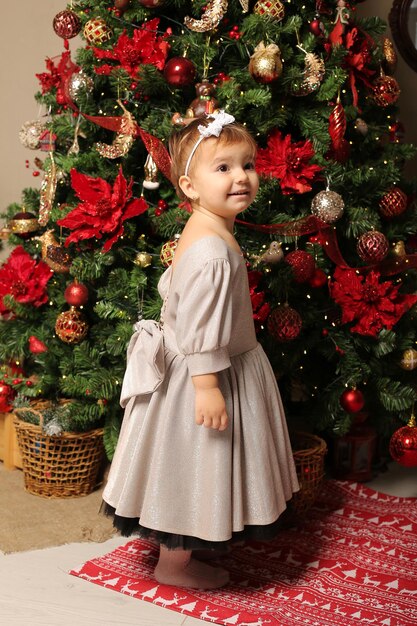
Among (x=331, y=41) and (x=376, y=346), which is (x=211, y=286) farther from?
(x=331, y=41)

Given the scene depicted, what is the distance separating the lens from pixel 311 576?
2.13 m

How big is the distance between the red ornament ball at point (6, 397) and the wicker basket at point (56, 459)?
11cm

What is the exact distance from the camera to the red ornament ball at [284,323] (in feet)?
7.61

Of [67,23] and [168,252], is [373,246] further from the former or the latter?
[67,23]

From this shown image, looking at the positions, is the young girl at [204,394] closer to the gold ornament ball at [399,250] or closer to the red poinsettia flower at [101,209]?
the red poinsettia flower at [101,209]

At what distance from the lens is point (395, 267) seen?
2.55 meters

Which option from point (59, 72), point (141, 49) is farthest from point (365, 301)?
point (59, 72)

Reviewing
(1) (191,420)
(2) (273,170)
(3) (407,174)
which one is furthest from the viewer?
(3) (407,174)

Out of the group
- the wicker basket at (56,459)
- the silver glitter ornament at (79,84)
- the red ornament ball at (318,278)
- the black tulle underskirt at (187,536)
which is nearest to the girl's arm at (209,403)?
the black tulle underskirt at (187,536)

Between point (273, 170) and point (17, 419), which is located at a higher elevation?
point (273, 170)

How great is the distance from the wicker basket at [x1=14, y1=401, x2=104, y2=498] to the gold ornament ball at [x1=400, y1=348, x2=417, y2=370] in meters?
0.99

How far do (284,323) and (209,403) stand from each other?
0.58 metres

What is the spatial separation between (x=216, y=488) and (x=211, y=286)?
1.55 ft

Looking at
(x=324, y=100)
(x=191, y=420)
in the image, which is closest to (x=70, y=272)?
(x=191, y=420)
